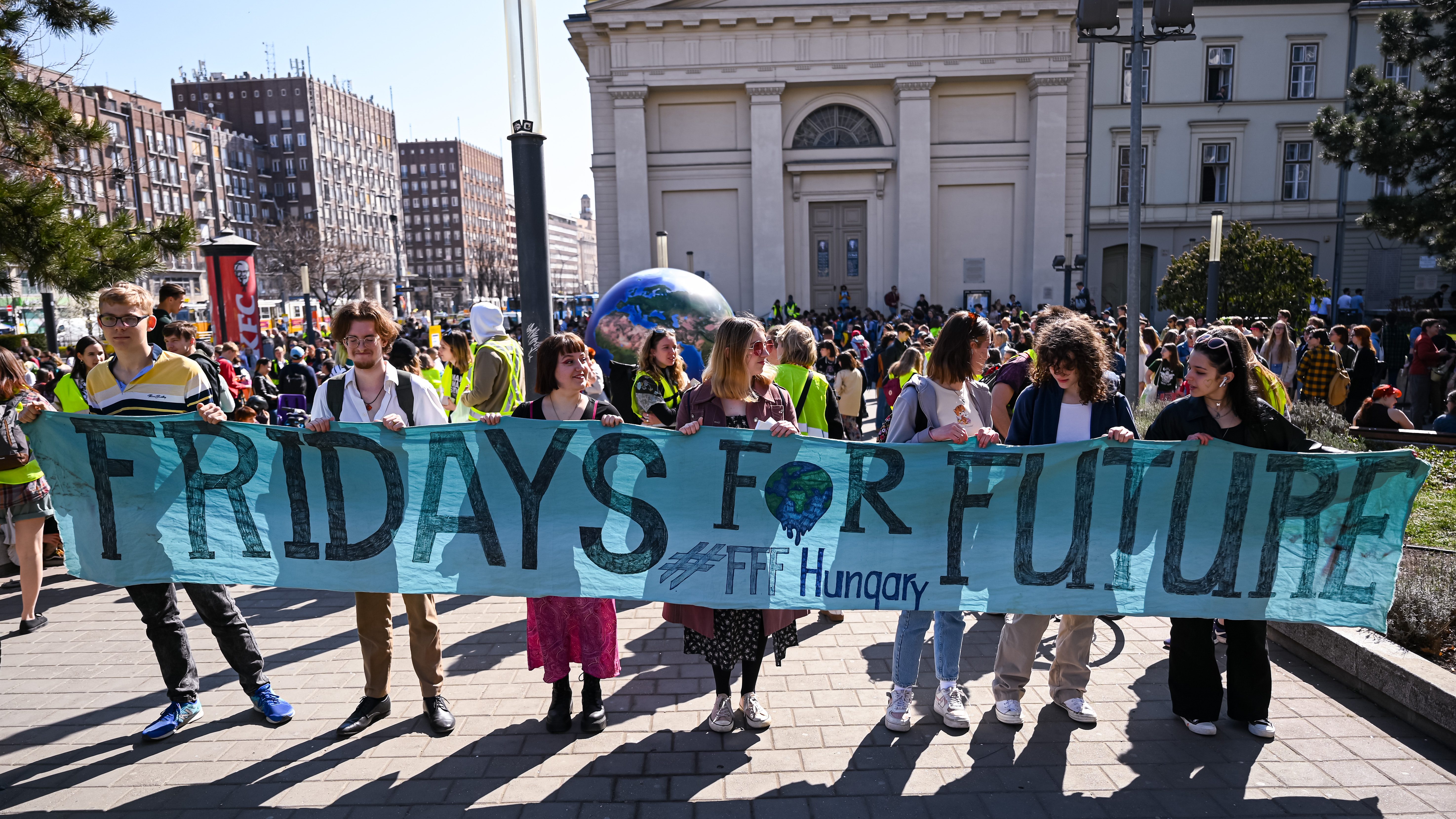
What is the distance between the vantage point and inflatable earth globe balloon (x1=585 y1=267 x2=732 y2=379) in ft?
33.3

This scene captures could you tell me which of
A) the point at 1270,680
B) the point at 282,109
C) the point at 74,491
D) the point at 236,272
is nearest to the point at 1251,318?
the point at 1270,680

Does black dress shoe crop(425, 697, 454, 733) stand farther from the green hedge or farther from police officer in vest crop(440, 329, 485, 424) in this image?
the green hedge

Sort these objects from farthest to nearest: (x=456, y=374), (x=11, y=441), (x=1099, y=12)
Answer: (x=1099, y=12)
(x=456, y=374)
(x=11, y=441)

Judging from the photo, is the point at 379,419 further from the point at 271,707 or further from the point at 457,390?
the point at 457,390

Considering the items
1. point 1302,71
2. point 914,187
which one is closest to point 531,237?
point 914,187

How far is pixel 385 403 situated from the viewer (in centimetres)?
464

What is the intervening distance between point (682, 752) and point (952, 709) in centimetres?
138

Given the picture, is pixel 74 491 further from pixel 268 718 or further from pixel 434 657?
pixel 434 657

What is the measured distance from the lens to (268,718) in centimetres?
469

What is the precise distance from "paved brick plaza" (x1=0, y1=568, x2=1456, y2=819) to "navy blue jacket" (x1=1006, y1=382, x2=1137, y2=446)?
146 cm

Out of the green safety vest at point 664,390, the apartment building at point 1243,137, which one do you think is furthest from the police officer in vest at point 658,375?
the apartment building at point 1243,137

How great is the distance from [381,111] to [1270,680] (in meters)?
143

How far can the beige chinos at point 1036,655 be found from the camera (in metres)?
4.57

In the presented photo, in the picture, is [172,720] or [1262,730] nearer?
[1262,730]
